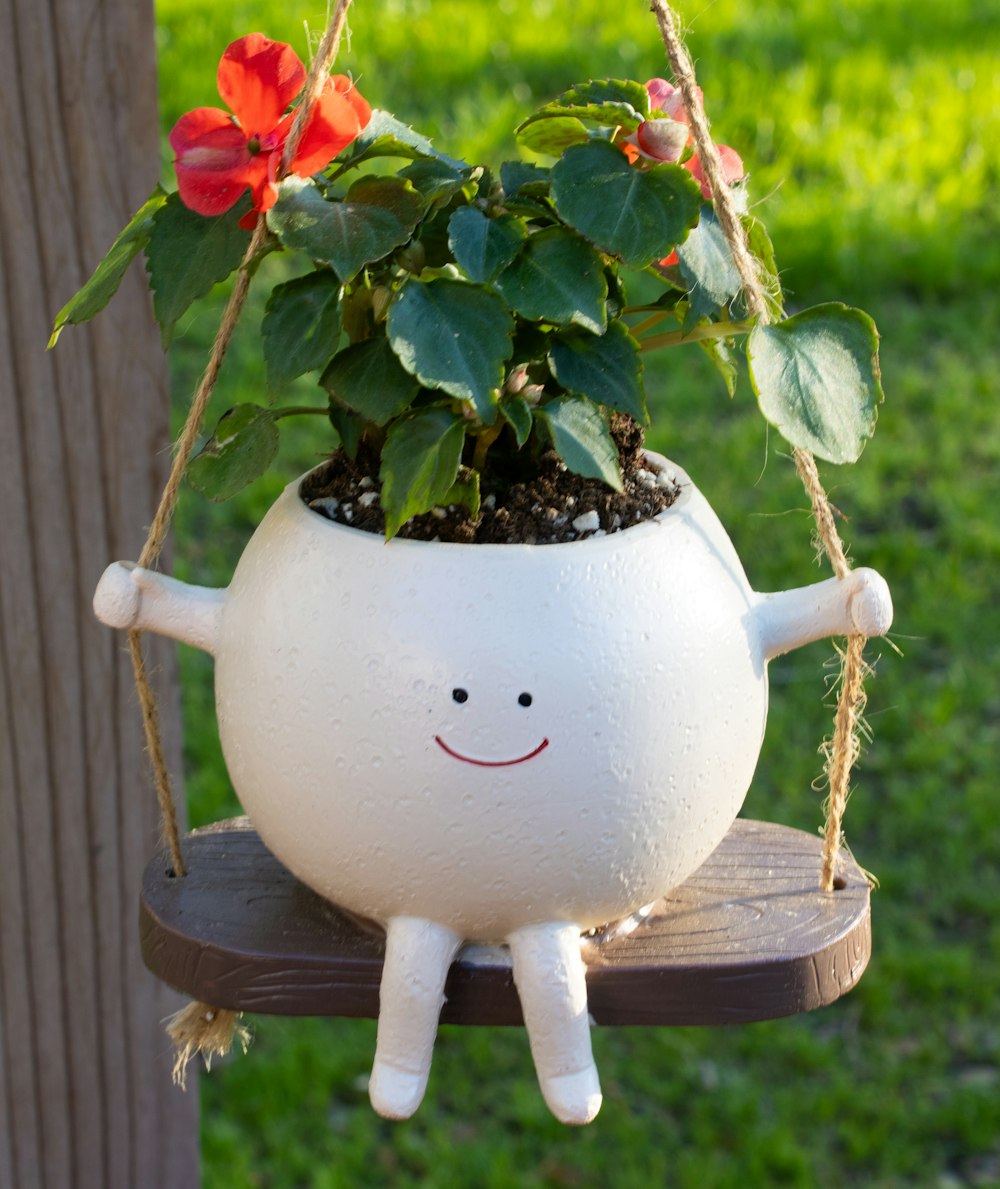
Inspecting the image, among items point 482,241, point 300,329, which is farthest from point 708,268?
point 300,329

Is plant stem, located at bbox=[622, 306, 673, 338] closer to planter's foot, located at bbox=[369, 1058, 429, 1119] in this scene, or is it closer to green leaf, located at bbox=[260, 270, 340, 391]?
green leaf, located at bbox=[260, 270, 340, 391]

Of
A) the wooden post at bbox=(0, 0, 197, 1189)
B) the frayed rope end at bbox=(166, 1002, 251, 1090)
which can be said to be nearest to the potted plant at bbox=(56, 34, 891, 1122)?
the frayed rope end at bbox=(166, 1002, 251, 1090)

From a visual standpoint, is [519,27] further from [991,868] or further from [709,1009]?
[709,1009]

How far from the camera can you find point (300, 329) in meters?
1.00

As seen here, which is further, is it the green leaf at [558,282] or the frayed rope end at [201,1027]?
the frayed rope end at [201,1027]

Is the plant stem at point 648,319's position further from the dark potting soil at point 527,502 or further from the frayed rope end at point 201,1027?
the frayed rope end at point 201,1027

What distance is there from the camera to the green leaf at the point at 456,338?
0.93 meters

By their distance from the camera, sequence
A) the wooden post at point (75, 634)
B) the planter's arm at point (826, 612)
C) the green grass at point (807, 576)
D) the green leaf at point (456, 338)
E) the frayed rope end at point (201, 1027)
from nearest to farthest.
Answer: the green leaf at point (456, 338) < the planter's arm at point (826, 612) < the frayed rope end at point (201, 1027) < the wooden post at point (75, 634) < the green grass at point (807, 576)

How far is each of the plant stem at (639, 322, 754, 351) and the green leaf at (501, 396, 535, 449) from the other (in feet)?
0.34

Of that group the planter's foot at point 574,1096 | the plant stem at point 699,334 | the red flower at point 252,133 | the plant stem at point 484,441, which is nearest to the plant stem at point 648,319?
the plant stem at point 699,334

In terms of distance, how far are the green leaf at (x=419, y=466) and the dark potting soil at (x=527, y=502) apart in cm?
7

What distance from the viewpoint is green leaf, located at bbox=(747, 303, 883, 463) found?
95cm

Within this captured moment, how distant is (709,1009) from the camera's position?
1.07 m

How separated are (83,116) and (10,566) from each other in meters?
0.43
